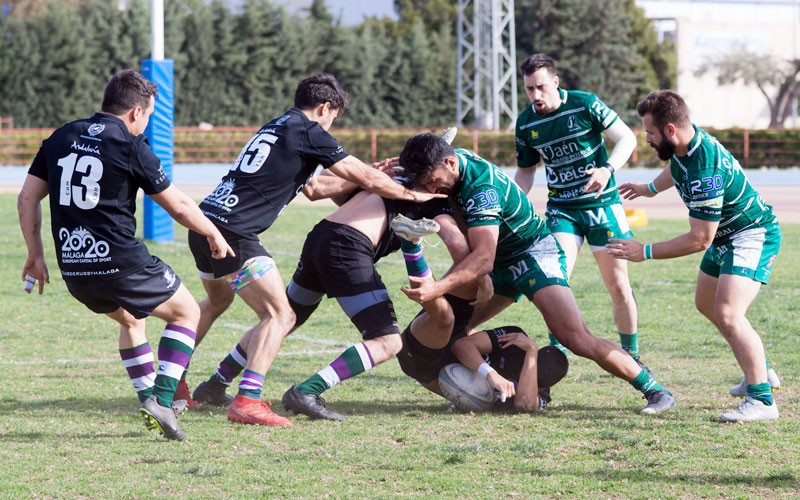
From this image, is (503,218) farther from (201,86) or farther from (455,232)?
(201,86)

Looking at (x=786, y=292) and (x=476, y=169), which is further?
(x=786, y=292)

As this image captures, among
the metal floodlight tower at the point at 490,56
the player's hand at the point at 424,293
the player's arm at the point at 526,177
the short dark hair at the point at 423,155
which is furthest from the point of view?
the metal floodlight tower at the point at 490,56

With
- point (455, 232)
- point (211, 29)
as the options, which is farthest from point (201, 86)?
point (455, 232)

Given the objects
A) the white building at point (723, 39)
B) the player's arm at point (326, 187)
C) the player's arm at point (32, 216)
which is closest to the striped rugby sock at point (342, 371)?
the player's arm at point (326, 187)

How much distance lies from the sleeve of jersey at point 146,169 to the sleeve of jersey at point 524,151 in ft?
9.82

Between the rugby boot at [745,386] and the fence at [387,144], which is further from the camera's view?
the fence at [387,144]

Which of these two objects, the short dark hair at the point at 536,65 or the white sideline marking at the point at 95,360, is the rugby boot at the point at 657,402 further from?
the white sideline marking at the point at 95,360

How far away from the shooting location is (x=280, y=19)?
48094mm

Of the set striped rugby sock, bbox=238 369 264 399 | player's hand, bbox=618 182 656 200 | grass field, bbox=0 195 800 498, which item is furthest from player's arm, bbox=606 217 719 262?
striped rugby sock, bbox=238 369 264 399

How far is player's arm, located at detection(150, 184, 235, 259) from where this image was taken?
557cm

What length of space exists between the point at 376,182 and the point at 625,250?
4.59 ft

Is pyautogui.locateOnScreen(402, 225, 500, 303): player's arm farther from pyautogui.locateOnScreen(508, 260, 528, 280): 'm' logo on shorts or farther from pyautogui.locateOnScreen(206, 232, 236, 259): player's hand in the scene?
pyautogui.locateOnScreen(206, 232, 236, 259): player's hand

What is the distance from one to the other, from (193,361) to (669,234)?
420 inches

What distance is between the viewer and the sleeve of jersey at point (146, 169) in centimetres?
548
